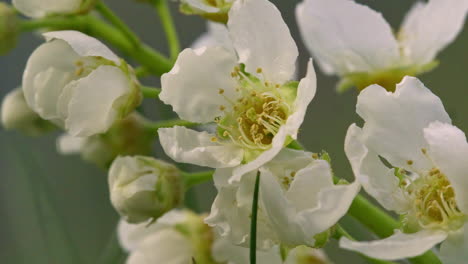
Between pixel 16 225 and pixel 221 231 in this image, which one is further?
pixel 16 225

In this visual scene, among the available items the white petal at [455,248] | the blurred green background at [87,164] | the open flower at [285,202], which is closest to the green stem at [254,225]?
the open flower at [285,202]

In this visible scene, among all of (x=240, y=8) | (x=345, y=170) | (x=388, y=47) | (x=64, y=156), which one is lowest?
(x=64, y=156)

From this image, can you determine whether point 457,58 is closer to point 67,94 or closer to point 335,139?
point 335,139

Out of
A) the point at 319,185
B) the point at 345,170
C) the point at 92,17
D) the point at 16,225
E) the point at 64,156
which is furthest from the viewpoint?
the point at 64,156

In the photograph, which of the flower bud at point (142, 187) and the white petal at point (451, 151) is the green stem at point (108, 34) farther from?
the white petal at point (451, 151)

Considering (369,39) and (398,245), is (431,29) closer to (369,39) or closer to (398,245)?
(369,39)

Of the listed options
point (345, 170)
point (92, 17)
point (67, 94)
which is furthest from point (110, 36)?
point (345, 170)

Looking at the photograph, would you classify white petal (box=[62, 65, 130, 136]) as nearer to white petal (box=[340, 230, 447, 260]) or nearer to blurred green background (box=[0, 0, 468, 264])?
white petal (box=[340, 230, 447, 260])

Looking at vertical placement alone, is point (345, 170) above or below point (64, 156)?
above

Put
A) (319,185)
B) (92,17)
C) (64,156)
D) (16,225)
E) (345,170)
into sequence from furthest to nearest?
1. (64,156)
2. (16,225)
3. (345,170)
4. (92,17)
5. (319,185)
